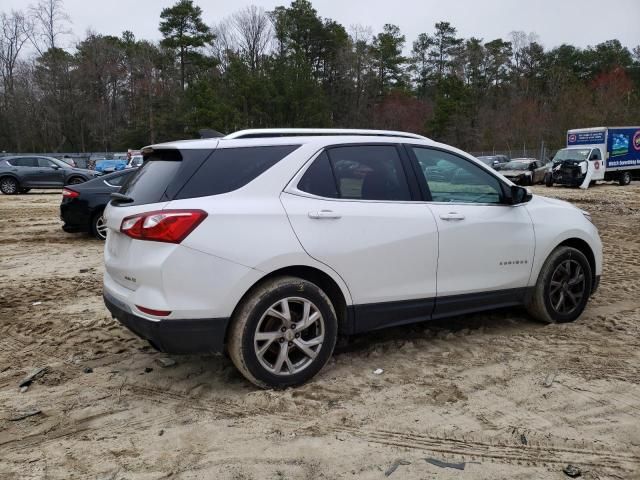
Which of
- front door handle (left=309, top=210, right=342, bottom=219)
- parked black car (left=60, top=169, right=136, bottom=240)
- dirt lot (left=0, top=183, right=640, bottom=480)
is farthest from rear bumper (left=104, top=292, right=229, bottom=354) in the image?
parked black car (left=60, top=169, right=136, bottom=240)

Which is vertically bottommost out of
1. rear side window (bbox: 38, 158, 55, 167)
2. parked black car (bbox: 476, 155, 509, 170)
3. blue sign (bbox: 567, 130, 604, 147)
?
rear side window (bbox: 38, 158, 55, 167)

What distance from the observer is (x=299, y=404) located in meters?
3.55

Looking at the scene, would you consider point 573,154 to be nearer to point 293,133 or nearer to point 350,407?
point 293,133

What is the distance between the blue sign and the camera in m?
26.6

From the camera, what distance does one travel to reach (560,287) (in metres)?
5.06

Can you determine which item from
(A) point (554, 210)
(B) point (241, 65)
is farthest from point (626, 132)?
(B) point (241, 65)

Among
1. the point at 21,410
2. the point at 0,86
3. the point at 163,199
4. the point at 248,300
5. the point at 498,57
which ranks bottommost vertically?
the point at 21,410

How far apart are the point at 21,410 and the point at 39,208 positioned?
47.5ft

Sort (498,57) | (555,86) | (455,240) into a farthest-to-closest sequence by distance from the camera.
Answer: (498,57) < (555,86) < (455,240)

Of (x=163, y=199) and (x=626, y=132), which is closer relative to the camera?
(x=163, y=199)

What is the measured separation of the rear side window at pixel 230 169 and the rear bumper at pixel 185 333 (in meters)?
0.79

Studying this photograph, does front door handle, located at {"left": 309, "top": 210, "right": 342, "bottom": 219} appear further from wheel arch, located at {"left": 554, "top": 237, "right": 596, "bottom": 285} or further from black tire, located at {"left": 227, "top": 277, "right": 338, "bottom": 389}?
wheel arch, located at {"left": 554, "top": 237, "right": 596, "bottom": 285}

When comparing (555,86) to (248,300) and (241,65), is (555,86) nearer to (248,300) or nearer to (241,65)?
(241,65)

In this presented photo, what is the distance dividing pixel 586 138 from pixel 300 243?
90.2 feet
